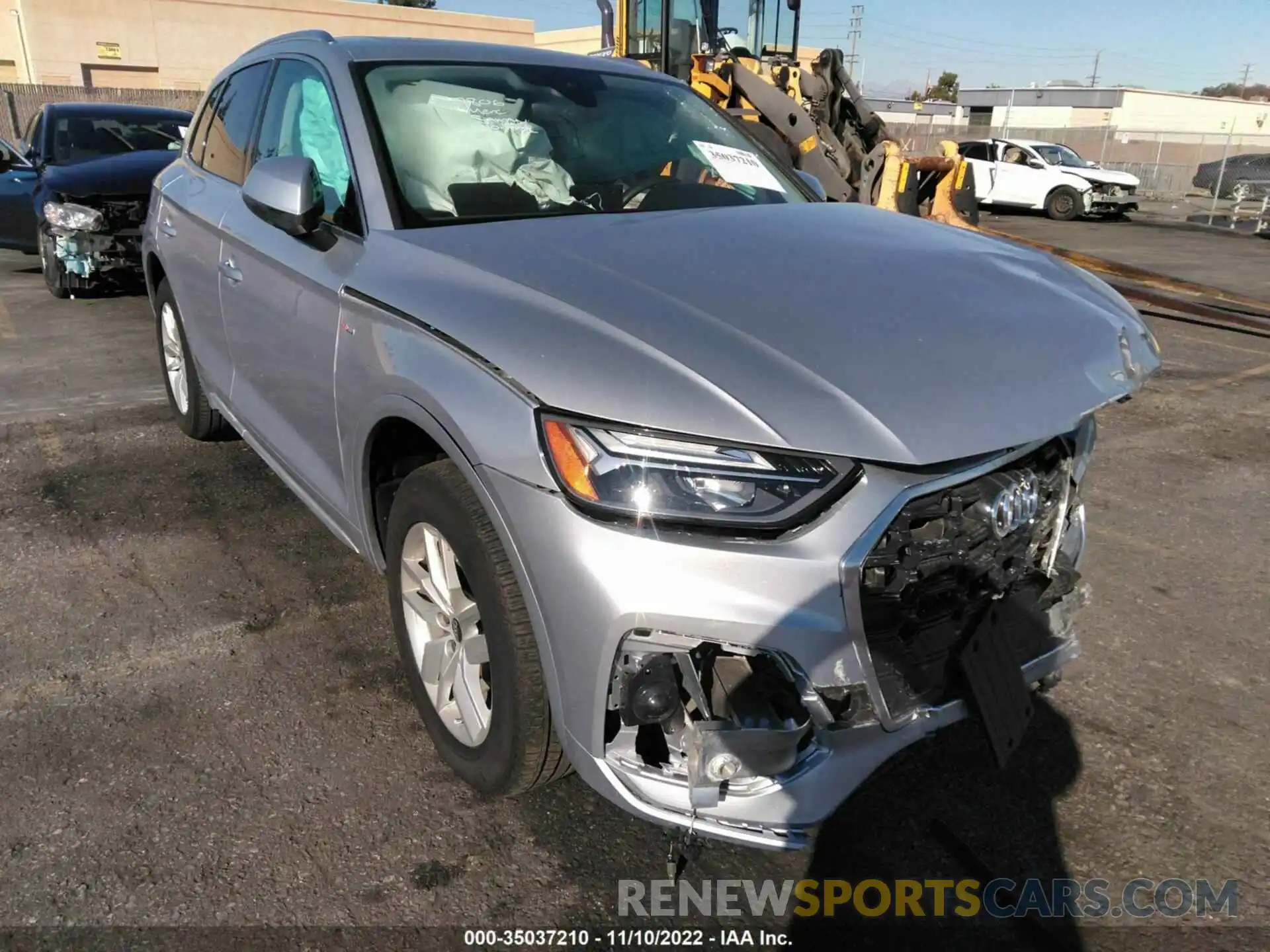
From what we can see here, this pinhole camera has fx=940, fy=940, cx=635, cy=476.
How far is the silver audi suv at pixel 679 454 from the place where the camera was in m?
1.75

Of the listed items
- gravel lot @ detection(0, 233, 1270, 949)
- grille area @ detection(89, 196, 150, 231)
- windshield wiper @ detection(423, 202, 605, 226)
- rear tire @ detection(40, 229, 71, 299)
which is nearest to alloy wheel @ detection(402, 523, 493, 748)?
gravel lot @ detection(0, 233, 1270, 949)

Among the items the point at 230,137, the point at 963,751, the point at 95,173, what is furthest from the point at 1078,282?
the point at 95,173

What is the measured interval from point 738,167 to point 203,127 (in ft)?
8.61

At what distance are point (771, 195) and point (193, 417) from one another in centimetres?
305

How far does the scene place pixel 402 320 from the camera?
2.25m

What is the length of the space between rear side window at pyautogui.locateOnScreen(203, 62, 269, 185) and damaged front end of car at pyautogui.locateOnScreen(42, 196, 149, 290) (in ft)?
14.2

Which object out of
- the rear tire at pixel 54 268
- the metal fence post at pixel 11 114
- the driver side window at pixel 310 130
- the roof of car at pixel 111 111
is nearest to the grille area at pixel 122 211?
the rear tire at pixel 54 268

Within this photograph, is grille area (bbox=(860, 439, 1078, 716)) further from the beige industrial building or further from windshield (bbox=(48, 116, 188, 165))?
the beige industrial building

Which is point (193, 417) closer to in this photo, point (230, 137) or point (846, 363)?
point (230, 137)

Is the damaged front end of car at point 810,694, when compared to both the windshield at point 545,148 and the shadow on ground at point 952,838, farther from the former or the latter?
the windshield at point 545,148

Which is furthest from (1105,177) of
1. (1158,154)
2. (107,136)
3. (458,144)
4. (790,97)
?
(458,144)

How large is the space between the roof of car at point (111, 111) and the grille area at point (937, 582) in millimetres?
9703

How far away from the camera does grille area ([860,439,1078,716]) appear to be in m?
1.83

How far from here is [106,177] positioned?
25.3ft
